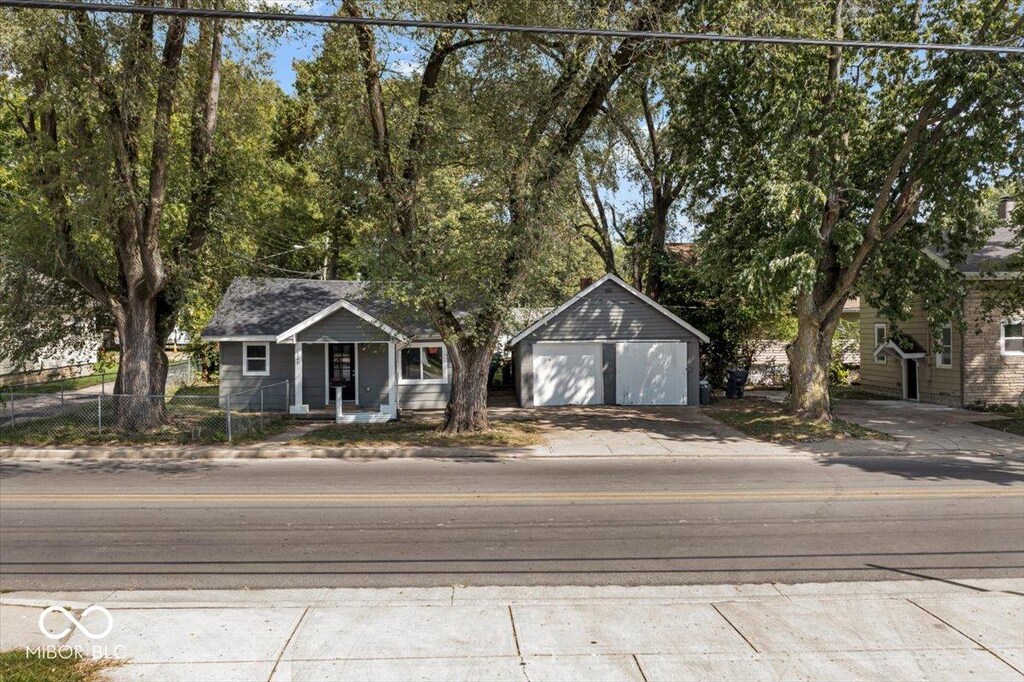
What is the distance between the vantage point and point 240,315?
24719mm

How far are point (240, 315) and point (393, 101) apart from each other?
35.9 feet

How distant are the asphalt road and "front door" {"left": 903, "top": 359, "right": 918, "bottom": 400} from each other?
12.4 m

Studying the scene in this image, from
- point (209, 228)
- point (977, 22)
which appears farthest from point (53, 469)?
point (977, 22)

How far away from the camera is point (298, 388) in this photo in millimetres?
22344

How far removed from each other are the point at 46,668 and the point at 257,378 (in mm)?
19732

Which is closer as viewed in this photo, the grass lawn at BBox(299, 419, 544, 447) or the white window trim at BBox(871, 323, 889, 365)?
the grass lawn at BBox(299, 419, 544, 447)

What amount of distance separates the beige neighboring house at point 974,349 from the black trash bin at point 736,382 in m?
5.05

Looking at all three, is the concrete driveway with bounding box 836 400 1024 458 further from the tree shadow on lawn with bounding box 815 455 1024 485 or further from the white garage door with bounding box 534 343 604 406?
the white garage door with bounding box 534 343 604 406

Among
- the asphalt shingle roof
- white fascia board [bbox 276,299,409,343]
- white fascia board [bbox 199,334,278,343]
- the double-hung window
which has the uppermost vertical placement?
the asphalt shingle roof

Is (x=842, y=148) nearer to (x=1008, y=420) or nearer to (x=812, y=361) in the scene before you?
(x=812, y=361)

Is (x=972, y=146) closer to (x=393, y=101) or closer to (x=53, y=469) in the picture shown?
(x=393, y=101)

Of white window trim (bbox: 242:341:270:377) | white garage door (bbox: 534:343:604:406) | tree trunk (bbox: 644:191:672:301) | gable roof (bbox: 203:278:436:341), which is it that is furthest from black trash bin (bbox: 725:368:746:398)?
white window trim (bbox: 242:341:270:377)

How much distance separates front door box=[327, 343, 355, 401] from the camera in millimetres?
23953

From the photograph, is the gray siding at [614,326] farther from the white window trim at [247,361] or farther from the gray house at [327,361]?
the white window trim at [247,361]
